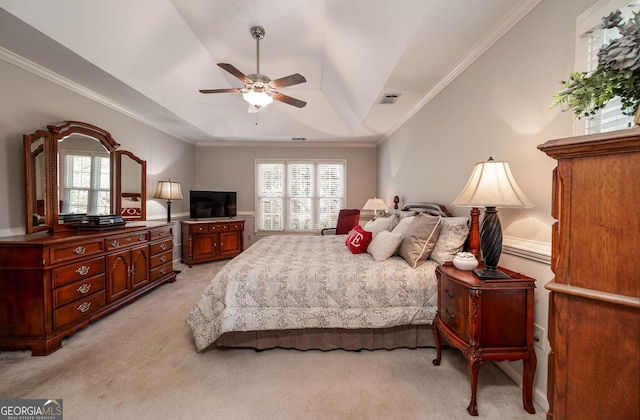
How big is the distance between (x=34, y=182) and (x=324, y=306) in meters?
2.97

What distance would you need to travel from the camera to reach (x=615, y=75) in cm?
84

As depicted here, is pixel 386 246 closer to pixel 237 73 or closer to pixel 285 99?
pixel 285 99

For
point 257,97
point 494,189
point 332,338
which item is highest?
point 257,97

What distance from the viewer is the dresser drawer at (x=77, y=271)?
86.7 inches

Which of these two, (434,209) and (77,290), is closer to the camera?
(77,290)

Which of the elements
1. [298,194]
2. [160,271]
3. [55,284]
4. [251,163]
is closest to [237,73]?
[55,284]

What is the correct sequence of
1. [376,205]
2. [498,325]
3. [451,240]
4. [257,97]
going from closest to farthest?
[498,325] → [451,240] → [257,97] → [376,205]

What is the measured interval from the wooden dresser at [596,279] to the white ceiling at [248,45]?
1475 millimetres

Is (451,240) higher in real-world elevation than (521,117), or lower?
lower

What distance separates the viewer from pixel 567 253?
0.84 m

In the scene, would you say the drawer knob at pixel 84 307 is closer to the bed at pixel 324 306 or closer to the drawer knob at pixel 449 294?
the bed at pixel 324 306

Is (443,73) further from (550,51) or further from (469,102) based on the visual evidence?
(550,51)

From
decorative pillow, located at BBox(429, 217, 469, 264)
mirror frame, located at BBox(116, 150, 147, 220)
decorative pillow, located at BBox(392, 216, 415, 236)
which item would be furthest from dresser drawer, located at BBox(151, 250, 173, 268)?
decorative pillow, located at BBox(429, 217, 469, 264)

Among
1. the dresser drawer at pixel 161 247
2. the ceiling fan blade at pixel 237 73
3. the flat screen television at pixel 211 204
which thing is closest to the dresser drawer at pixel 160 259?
the dresser drawer at pixel 161 247
